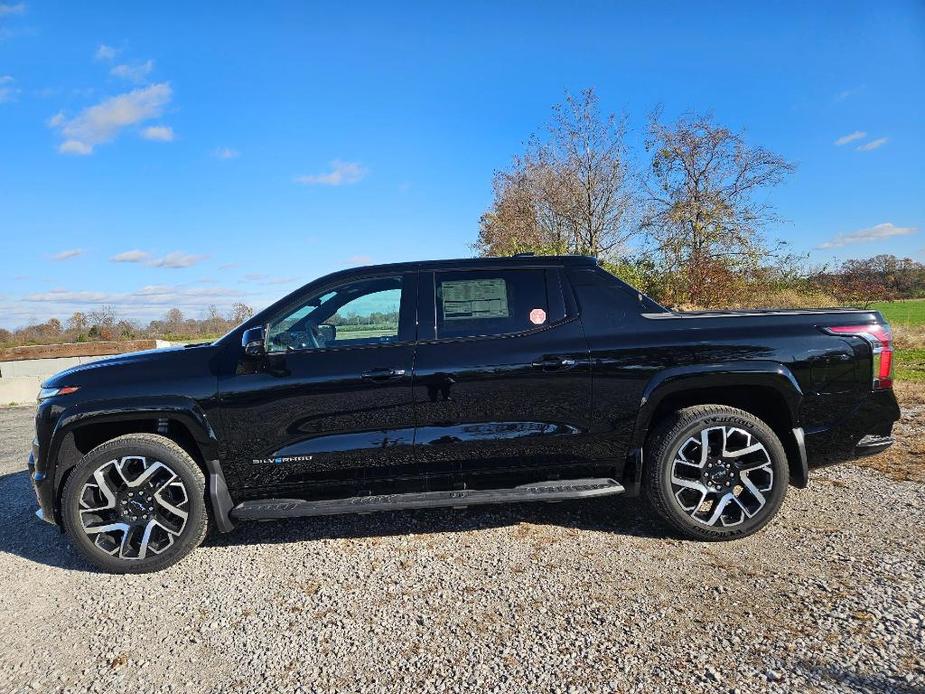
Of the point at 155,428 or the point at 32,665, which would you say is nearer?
the point at 32,665

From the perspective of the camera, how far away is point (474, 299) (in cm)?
353

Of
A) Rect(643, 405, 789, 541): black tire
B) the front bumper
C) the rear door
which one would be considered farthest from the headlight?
Rect(643, 405, 789, 541): black tire

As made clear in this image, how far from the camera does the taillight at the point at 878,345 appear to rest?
10.9ft

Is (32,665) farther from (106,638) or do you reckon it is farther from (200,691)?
A: (200,691)

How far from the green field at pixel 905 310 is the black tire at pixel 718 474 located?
54.0 ft

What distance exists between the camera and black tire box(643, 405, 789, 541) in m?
3.29

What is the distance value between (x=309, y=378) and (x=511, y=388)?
1.24 m

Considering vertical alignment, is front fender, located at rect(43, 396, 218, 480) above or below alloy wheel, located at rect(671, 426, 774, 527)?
above

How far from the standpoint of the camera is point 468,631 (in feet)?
8.21

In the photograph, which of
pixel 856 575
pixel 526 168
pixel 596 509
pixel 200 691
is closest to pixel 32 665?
pixel 200 691

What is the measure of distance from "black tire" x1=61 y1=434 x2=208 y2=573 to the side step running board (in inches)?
13.0

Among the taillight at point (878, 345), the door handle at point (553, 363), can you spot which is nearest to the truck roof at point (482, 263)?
the door handle at point (553, 363)

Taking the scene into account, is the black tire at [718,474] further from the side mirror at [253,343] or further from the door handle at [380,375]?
the side mirror at [253,343]

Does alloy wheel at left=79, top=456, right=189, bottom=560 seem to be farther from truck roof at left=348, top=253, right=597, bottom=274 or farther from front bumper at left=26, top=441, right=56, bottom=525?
truck roof at left=348, top=253, right=597, bottom=274
